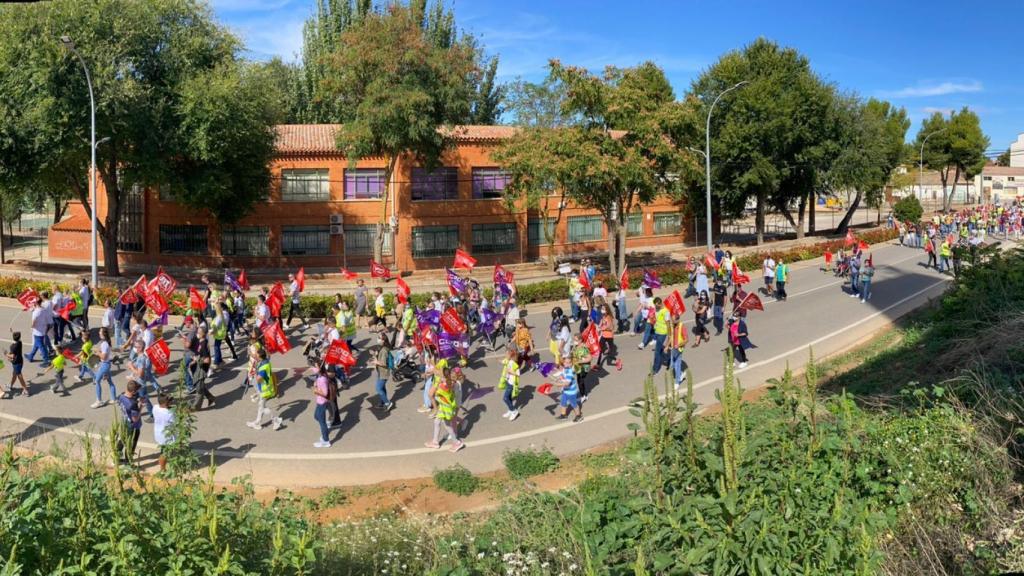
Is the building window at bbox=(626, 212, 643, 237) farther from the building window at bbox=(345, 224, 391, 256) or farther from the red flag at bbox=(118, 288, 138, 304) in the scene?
the red flag at bbox=(118, 288, 138, 304)

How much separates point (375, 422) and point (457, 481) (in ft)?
11.3

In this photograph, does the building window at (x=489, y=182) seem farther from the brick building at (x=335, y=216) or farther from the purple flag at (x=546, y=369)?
the purple flag at (x=546, y=369)

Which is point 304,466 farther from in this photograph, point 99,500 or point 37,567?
point 37,567

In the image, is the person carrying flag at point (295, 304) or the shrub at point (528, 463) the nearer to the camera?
the shrub at point (528, 463)

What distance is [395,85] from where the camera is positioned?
30.2m

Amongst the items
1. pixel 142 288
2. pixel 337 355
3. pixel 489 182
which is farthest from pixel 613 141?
pixel 337 355

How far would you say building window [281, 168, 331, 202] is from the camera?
1446 inches

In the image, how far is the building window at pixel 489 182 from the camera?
127 feet

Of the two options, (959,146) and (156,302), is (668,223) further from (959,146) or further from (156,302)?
(959,146)

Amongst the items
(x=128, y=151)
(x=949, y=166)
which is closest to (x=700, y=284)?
(x=128, y=151)

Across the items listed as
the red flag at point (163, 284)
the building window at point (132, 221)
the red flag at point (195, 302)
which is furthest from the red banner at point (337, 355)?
the building window at point (132, 221)

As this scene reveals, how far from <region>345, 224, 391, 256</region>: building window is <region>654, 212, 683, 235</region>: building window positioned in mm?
19440

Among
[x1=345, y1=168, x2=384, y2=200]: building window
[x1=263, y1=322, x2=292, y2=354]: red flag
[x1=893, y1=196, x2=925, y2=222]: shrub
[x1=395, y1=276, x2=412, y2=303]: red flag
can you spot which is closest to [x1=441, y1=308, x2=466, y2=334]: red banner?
[x1=263, y1=322, x2=292, y2=354]: red flag

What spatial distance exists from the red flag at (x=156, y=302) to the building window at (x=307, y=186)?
1956 cm
